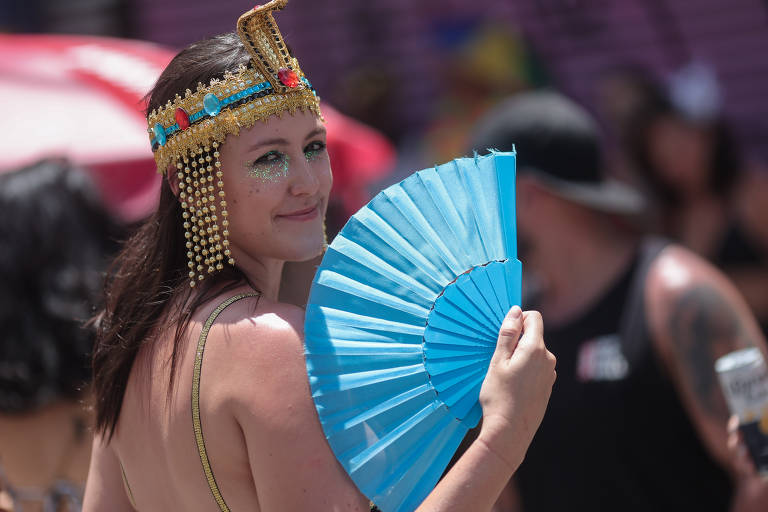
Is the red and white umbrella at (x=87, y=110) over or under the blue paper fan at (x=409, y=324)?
over

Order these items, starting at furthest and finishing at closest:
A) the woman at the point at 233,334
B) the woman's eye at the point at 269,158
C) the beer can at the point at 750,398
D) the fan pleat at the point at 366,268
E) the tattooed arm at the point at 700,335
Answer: the tattooed arm at the point at 700,335 → the beer can at the point at 750,398 → the woman's eye at the point at 269,158 → the fan pleat at the point at 366,268 → the woman at the point at 233,334

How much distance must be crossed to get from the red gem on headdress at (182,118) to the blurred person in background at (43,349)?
94 centimetres

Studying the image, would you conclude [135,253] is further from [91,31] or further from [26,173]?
[91,31]

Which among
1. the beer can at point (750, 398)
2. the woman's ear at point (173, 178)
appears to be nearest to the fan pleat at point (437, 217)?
the woman's ear at point (173, 178)

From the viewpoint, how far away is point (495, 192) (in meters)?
1.72

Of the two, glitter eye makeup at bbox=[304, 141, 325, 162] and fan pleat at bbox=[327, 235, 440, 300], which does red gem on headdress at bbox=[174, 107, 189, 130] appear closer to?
glitter eye makeup at bbox=[304, 141, 325, 162]

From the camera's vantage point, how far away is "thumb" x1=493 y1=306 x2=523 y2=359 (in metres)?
1.59

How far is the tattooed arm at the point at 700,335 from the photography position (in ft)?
8.25

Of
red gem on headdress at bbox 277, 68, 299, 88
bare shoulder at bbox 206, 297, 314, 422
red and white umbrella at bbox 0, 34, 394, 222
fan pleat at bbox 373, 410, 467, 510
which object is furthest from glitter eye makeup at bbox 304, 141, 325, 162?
red and white umbrella at bbox 0, 34, 394, 222

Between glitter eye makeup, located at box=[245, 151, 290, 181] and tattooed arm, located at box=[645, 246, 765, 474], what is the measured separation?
133cm

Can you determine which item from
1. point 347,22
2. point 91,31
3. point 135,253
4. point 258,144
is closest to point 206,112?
point 258,144

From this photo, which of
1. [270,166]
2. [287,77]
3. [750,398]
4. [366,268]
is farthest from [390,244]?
[750,398]

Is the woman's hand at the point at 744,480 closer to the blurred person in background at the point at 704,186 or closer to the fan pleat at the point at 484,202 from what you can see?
the fan pleat at the point at 484,202

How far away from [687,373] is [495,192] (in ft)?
3.65
